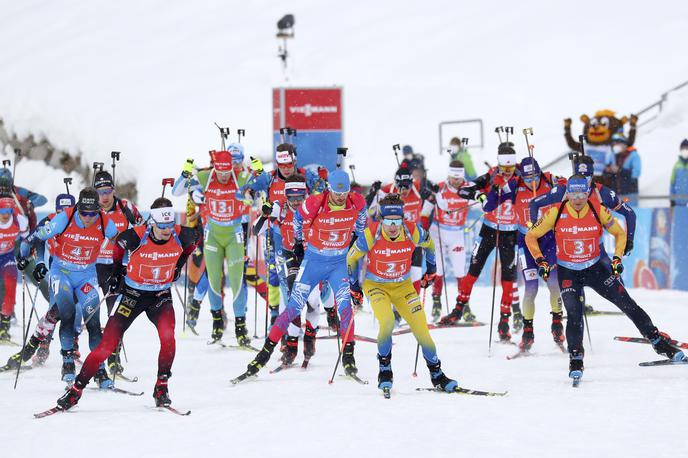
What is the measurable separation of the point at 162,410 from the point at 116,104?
25222 mm

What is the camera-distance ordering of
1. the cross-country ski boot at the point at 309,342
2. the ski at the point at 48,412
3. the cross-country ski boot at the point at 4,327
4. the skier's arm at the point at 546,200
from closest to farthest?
the ski at the point at 48,412
the skier's arm at the point at 546,200
the cross-country ski boot at the point at 309,342
the cross-country ski boot at the point at 4,327

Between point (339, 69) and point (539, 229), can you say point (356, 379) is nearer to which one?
point (539, 229)

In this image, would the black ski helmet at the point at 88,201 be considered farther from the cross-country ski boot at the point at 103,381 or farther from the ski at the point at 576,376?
the ski at the point at 576,376

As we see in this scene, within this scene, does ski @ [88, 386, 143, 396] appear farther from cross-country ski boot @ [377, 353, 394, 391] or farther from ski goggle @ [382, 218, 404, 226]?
ski goggle @ [382, 218, 404, 226]

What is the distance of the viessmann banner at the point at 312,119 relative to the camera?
66.5ft

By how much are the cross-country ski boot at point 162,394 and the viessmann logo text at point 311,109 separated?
450 inches

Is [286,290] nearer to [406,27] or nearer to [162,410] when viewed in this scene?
[162,410]

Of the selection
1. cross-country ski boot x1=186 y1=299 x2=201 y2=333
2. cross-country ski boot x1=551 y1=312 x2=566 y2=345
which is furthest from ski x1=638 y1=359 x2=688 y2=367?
cross-country ski boot x1=186 y1=299 x2=201 y2=333

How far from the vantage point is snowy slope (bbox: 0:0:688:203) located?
2877cm

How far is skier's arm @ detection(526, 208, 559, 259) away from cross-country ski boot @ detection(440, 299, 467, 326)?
3621 mm

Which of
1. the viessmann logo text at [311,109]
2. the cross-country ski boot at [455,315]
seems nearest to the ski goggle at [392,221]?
the cross-country ski boot at [455,315]

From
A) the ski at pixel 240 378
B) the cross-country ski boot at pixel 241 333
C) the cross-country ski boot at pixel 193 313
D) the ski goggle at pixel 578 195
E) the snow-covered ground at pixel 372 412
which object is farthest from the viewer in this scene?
the cross-country ski boot at pixel 193 313

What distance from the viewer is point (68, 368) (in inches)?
425

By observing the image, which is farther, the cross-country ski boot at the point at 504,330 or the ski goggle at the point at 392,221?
the cross-country ski boot at the point at 504,330
